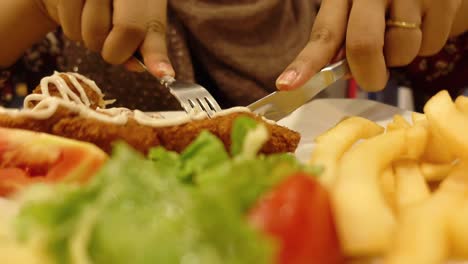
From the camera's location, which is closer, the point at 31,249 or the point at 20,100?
the point at 31,249

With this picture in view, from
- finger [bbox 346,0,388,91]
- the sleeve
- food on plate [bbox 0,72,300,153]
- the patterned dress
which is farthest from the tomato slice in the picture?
the sleeve

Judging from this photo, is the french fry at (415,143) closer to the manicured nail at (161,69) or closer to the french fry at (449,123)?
the french fry at (449,123)

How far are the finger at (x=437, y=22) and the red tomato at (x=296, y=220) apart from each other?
1.38m

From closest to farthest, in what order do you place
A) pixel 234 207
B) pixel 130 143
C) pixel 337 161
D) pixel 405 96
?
pixel 234 207
pixel 337 161
pixel 130 143
pixel 405 96

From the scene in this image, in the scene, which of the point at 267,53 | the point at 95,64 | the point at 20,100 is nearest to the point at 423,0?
the point at 267,53

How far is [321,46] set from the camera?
162 cm

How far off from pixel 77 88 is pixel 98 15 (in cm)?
39

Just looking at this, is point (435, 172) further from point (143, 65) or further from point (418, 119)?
point (143, 65)

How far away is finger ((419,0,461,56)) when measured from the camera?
5.92 ft

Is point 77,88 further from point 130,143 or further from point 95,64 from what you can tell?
point 95,64

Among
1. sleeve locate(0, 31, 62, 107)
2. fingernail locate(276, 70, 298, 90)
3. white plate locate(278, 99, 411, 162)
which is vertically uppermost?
fingernail locate(276, 70, 298, 90)

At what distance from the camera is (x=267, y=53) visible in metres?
2.41

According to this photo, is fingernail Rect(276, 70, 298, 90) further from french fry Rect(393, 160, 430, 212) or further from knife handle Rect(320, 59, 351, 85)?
french fry Rect(393, 160, 430, 212)

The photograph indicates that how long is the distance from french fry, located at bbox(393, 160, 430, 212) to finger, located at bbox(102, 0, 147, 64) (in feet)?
3.23
